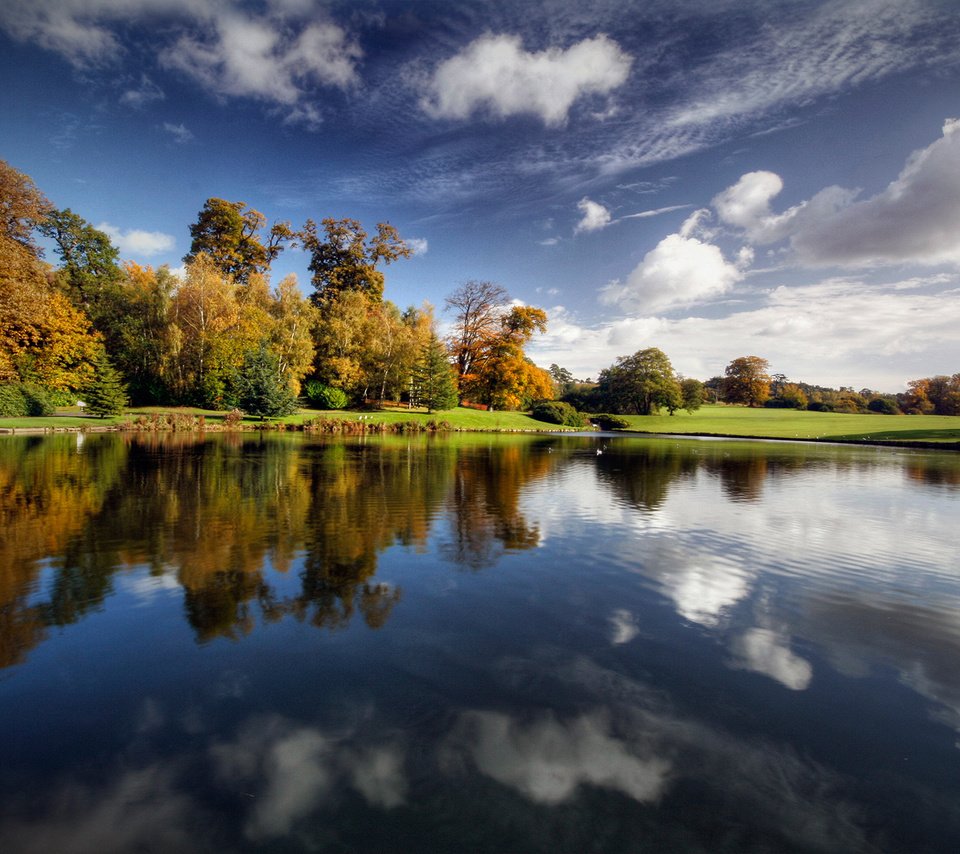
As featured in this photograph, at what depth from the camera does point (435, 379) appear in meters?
55.0

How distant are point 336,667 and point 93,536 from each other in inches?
273

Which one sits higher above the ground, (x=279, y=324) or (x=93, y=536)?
(x=279, y=324)

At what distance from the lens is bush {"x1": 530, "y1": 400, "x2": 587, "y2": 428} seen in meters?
63.3

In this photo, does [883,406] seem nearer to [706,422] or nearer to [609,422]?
[706,422]

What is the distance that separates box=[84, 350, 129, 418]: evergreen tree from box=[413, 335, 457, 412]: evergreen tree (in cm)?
2755

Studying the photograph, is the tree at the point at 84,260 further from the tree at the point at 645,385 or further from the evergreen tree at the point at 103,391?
the tree at the point at 645,385

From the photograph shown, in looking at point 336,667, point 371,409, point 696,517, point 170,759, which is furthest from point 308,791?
point 371,409

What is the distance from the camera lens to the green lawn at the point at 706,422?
41781 mm

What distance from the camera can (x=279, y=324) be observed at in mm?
48594

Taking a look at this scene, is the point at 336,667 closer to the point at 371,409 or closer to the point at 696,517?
the point at 696,517

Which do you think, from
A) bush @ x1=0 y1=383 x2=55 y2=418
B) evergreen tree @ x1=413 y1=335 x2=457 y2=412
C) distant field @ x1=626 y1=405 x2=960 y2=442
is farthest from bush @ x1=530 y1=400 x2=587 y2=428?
bush @ x1=0 y1=383 x2=55 y2=418

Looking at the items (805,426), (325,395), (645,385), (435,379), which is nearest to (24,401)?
(325,395)

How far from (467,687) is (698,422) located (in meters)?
70.2

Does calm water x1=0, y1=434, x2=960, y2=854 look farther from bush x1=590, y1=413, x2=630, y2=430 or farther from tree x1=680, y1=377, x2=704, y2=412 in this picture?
tree x1=680, y1=377, x2=704, y2=412
